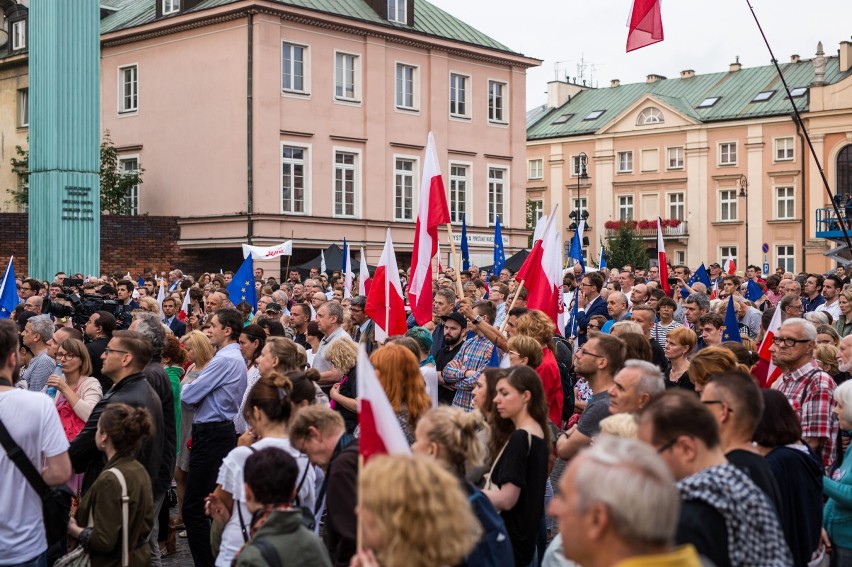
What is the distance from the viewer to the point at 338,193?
36.3 metres

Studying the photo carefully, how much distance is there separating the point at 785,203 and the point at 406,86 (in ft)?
106

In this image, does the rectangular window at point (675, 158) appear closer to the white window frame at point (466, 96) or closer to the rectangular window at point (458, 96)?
the white window frame at point (466, 96)

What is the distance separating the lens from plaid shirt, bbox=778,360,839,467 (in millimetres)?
6812

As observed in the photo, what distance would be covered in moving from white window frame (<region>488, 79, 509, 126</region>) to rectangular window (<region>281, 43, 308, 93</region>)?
27.3ft

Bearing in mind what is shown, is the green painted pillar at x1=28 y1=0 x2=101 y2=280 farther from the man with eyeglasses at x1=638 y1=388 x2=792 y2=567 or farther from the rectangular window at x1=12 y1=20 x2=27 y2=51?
the man with eyeglasses at x1=638 y1=388 x2=792 y2=567

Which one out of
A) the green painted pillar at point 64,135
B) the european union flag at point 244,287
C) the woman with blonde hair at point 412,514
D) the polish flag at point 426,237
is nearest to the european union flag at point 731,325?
the polish flag at point 426,237

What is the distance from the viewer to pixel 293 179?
115 feet

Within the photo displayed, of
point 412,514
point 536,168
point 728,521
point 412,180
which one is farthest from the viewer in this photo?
point 536,168

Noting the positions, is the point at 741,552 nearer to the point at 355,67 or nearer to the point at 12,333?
the point at 12,333

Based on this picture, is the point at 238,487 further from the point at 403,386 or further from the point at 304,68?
the point at 304,68

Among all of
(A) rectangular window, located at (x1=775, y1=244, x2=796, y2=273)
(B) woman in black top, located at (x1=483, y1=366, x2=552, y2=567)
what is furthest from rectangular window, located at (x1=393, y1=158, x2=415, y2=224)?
(B) woman in black top, located at (x1=483, y1=366, x2=552, y2=567)

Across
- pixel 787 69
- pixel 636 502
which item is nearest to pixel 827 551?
pixel 636 502

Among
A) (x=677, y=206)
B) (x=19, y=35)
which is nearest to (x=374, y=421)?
(x=19, y=35)

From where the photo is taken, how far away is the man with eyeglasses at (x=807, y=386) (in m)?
6.82
